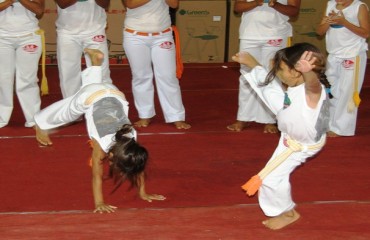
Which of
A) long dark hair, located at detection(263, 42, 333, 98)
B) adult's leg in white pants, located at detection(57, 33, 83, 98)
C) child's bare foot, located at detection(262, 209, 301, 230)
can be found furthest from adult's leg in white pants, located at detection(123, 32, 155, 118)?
child's bare foot, located at detection(262, 209, 301, 230)

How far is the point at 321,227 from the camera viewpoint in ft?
11.9

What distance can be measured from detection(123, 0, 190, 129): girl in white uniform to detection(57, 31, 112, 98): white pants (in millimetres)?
212

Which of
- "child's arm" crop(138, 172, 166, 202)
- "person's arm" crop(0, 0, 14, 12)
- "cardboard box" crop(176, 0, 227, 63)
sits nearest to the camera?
"child's arm" crop(138, 172, 166, 202)

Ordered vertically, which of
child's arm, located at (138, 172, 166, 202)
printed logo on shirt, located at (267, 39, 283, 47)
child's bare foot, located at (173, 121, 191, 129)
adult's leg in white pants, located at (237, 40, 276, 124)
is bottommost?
child's bare foot, located at (173, 121, 191, 129)

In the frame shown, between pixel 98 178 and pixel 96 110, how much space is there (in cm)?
45

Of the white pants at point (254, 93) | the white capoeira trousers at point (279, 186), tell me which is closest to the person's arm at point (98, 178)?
the white capoeira trousers at point (279, 186)

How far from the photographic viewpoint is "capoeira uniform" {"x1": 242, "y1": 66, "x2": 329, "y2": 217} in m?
3.34

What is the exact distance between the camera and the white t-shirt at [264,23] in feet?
16.4

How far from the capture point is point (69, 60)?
5262mm

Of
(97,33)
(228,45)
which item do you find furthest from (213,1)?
(97,33)

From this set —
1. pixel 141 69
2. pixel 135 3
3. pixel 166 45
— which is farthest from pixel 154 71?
pixel 135 3

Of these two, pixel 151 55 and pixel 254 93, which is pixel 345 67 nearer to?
pixel 254 93

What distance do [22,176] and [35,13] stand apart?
4.66ft

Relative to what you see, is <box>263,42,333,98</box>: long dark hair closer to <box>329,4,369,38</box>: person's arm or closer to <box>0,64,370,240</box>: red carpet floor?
<box>0,64,370,240</box>: red carpet floor
